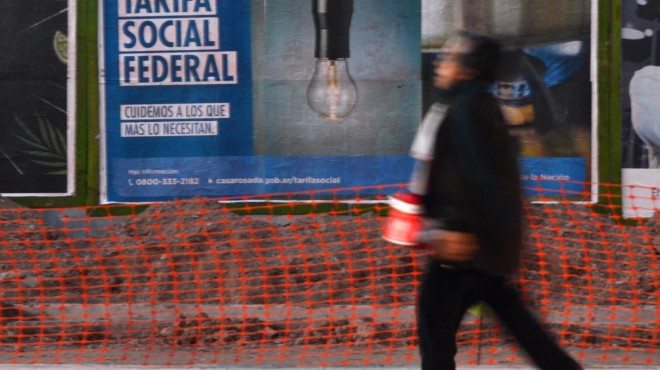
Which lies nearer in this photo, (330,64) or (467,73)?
(467,73)

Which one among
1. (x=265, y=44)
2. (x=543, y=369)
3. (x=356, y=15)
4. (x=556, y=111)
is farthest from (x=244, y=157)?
(x=543, y=369)

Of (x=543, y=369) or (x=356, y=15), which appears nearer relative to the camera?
(x=543, y=369)

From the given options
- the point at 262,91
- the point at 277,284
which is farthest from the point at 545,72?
the point at 277,284

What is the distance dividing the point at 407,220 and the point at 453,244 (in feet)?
0.81

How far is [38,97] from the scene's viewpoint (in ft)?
35.5

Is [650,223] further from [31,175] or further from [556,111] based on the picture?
[31,175]

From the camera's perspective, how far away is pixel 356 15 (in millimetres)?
10539

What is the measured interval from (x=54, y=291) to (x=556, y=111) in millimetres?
5169

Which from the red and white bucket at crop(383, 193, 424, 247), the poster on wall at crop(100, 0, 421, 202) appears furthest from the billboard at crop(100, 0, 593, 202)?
the red and white bucket at crop(383, 193, 424, 247)

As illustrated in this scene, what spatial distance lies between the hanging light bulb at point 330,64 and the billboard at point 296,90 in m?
0.01

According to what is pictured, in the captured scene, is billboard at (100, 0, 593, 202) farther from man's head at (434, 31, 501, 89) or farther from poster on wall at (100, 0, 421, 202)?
man's head at (434, 31, 501, 89)

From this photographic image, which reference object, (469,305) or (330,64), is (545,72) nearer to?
(330,64)

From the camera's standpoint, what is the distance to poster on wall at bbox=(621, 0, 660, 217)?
33.9 ft

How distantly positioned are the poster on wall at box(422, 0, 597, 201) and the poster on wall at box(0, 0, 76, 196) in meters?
3.74
